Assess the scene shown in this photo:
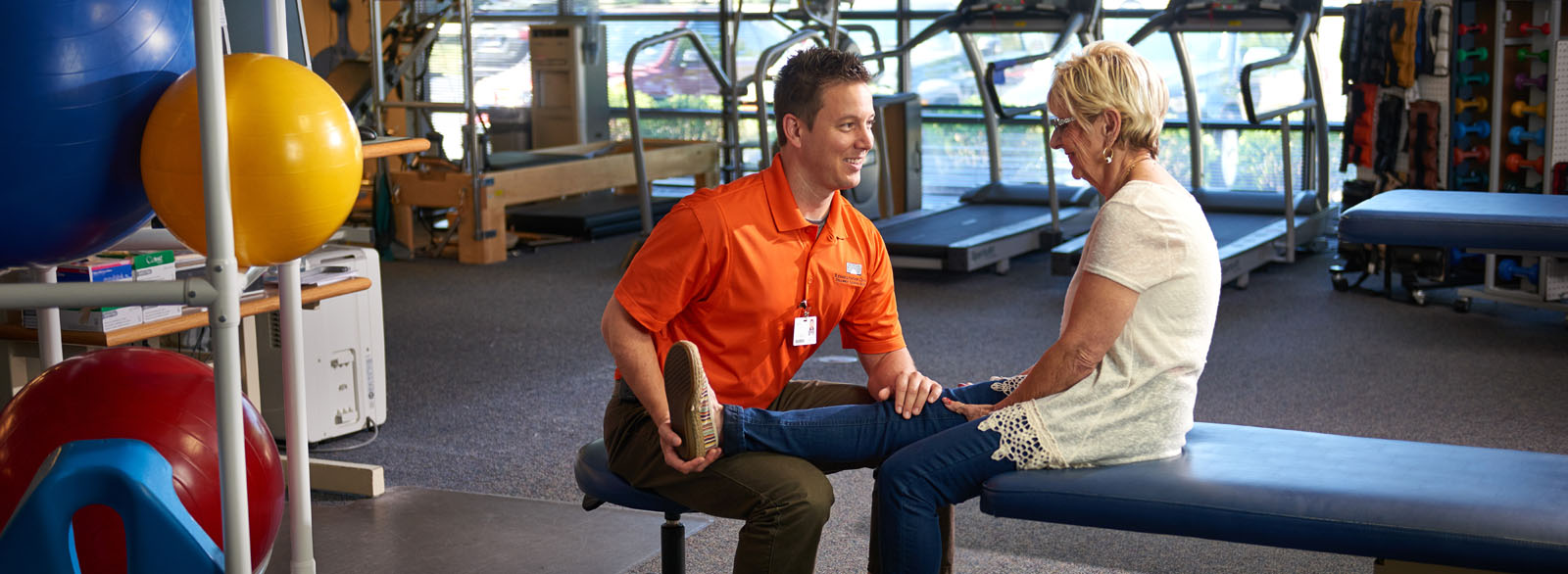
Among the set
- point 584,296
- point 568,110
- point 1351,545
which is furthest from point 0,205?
point 568,110

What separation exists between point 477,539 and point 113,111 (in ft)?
5.25

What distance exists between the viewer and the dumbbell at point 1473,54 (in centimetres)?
564

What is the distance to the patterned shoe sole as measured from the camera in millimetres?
2162

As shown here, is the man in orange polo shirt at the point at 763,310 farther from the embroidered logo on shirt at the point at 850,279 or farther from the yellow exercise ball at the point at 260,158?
the yellow exercise ball at the point at 260,158

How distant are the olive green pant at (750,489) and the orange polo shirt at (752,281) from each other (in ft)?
0.53

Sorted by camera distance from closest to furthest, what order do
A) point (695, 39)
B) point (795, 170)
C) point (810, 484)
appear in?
point (810, 484) < point (795, 170) < point (695, 39)

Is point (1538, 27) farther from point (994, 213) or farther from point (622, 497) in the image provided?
point (622, 497)

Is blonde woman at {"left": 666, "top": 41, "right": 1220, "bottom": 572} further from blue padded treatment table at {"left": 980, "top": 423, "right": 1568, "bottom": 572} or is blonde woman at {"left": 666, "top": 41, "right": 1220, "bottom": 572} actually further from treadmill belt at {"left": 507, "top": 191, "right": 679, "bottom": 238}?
treadmill belt at {"left": 507, "top": 191, "right": 679, "bottom": 238}

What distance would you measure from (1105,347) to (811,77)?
2.20ft

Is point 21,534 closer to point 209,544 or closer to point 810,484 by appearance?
point 209,544

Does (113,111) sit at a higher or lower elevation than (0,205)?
higher

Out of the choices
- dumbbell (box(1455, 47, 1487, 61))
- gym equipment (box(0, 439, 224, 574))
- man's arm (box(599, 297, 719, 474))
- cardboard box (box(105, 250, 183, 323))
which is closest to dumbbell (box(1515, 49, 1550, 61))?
dumbbell (box(1455, 47, 1487, 61))

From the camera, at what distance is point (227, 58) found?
2020mm

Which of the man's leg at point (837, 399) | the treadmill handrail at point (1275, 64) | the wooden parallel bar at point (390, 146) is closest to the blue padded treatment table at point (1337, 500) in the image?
the man's leg at point (837, 399)
